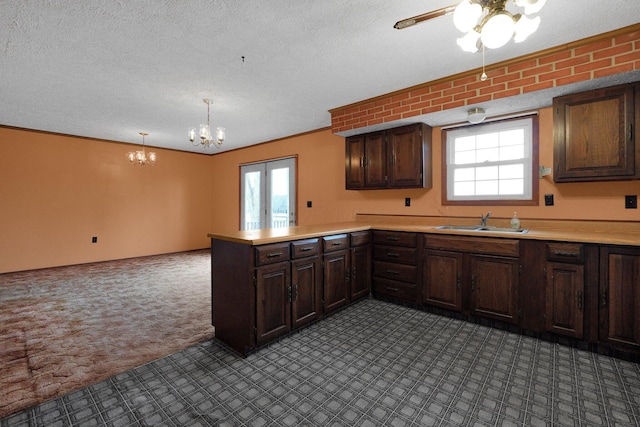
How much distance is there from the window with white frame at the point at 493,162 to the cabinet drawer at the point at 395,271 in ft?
3.37

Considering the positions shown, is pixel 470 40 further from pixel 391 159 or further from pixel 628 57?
pixel 391 159

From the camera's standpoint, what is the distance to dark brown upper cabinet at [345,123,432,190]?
3461 mm

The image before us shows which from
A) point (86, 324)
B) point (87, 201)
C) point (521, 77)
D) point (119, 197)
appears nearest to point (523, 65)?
point (521, 77)

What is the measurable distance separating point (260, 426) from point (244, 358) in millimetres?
731

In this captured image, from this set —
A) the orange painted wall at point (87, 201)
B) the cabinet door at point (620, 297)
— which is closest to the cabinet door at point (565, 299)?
the cabinet door at point (620, 297)

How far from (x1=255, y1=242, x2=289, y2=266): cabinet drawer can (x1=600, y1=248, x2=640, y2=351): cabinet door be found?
8.07ft

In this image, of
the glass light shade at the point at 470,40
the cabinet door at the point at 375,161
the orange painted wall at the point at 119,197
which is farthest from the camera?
the orange painted wall at the point at 119,197

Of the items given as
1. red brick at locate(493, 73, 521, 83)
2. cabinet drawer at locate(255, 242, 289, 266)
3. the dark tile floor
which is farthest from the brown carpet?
red brick at locate(493, 73, 521, 83)

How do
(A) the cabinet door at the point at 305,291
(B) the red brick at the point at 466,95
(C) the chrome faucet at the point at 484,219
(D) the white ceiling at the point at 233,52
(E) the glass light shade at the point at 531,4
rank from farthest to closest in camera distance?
(C) the chrome faucet at the point at 484,219 < (B) the red brick at the point at 466,95 < (A) the cabinet door at the point at 305,291 < (D) the white ceiling at the point at 233,52 < (E) the glass light shade at the point at 531,4

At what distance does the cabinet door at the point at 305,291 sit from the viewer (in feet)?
8.46

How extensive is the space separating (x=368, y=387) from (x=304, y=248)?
1.21 m

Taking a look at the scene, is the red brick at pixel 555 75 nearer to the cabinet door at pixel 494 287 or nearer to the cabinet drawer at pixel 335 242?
the cabinet door at pixel 494 287

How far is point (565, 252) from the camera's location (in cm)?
236

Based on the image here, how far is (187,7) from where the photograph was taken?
193 centimetres
